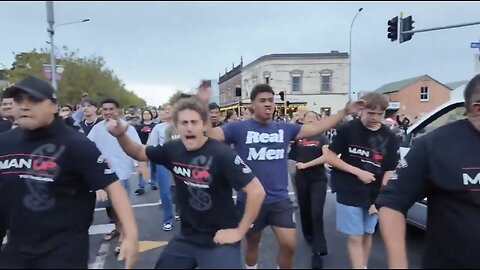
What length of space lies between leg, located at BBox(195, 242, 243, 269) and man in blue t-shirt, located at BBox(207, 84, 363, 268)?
1034 millimetres

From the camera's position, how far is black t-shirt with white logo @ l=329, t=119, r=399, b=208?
3.70 metres

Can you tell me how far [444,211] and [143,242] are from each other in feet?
12.6

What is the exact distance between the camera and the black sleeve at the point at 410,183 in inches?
75.3

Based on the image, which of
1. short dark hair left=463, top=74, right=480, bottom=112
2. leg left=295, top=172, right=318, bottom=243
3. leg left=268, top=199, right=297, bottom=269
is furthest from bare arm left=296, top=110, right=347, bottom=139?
short dark hair left=463, top=74, right=480, bottom=112

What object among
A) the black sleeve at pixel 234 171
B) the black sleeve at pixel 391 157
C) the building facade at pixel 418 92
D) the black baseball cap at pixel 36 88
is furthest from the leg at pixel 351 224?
the building facade at pixel 418 92

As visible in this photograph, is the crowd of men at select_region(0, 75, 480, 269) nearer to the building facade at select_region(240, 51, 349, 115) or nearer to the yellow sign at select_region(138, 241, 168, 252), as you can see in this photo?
the building facade at select_region(240, 51, 349, 115)

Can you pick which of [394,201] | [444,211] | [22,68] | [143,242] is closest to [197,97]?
[22,68]

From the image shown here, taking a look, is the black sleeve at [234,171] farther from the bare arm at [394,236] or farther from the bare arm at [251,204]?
the bare arm at [394,236]

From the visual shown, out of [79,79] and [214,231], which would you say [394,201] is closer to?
[214,231]

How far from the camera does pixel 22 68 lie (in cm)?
218

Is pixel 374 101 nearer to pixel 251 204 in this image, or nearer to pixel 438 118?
pixel 251 204

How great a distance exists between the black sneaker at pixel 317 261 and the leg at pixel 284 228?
2.52 feet

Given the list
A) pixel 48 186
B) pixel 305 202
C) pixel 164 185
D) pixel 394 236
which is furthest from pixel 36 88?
pixel 164 185

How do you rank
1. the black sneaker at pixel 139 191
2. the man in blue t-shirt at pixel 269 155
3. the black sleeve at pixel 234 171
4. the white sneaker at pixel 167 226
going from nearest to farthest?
the black sleeve at pixel 234 171 < the man in blue t-shirt at pixel 269 155 < the white sneaker at pixel 167 226 < the black sneaker at pixel 139 191
